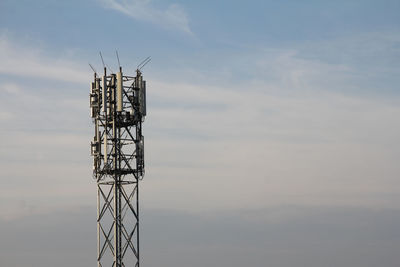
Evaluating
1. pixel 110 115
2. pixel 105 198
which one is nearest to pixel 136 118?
pixel 110 115

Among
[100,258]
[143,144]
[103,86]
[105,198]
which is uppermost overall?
[103,86]

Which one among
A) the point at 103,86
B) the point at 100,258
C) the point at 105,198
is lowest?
the point at 100,258

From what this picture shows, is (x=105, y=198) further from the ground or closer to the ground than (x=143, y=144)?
closer to the ground

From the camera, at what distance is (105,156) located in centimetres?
8931

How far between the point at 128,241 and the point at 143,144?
10.6m

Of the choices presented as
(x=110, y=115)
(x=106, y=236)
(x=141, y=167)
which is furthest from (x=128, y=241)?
Result: (x=110, y=115)

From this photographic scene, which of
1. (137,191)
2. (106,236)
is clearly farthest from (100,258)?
(137,191)

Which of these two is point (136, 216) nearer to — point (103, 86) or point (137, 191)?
point (137, 191)

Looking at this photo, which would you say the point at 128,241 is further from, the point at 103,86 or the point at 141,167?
the point at 103,86

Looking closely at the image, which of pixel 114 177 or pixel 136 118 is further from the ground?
pixel 136 118

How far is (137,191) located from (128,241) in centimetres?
534

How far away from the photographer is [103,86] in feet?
295

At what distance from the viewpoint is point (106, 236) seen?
291 ft

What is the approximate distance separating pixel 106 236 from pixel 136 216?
3.79 meters
